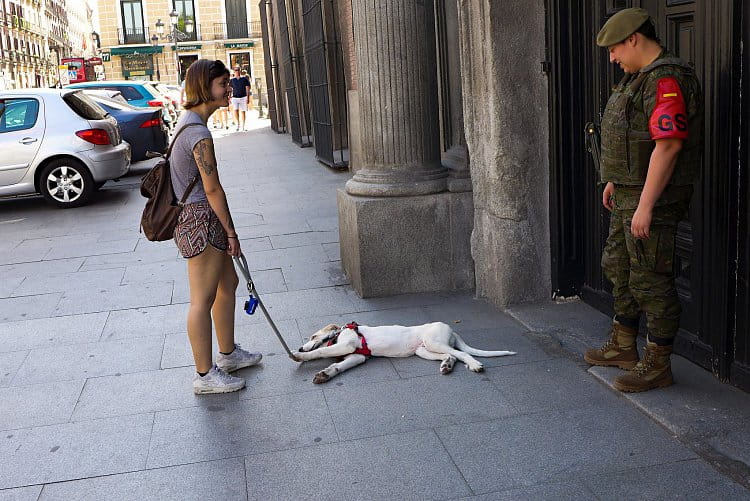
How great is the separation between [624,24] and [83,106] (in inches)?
408

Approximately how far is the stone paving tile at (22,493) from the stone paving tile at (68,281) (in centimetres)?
374

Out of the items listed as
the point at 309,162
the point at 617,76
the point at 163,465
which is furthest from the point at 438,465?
the point at 309,162

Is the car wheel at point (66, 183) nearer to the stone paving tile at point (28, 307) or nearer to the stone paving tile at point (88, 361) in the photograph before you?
the stone paving tile at point (28, 307)

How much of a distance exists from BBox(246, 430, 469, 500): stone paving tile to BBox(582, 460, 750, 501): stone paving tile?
0.57m

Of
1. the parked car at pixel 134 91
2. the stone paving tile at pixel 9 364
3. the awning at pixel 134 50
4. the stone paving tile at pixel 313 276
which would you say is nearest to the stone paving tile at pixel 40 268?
the stone paving tile at pixel 313 276

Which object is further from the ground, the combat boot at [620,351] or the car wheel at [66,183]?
the car wheel at [66,183]

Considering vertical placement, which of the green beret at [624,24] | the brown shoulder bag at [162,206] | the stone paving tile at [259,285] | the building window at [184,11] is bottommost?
the stone paving tile at [259,285]

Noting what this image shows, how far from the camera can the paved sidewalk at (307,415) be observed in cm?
362

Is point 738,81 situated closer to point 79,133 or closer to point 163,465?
point 163,465

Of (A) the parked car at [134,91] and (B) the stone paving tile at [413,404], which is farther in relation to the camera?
(A) the parked car at [134,91]

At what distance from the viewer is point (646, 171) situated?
396 cm

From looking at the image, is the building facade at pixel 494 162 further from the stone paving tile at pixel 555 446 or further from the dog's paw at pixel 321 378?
the dog's paw at pixel 321 378

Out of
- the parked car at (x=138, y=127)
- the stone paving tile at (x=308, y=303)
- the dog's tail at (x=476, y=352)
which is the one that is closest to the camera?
the dog's tail at (x=476, y=352)

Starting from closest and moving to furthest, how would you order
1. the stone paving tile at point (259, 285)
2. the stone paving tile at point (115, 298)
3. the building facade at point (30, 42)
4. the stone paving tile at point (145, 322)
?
the stone paving tile at point (145, 322), the stone paving tile at point (115, 298), the stone paving tile at point (259, 285), the building facade at point (30, 42)
